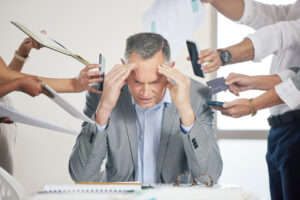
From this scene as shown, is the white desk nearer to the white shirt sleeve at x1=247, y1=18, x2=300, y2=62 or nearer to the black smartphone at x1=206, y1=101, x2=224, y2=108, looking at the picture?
the black smartphone at x1=206, y1=101, x2=224, y2=108

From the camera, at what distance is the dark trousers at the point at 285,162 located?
65.4 inches

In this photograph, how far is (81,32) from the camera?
6.35 ft

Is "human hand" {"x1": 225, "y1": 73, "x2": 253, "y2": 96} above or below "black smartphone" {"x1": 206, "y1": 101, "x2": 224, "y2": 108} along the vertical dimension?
above

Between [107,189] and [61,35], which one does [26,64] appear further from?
[107,189]

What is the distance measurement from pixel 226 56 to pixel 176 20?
0.29 metres

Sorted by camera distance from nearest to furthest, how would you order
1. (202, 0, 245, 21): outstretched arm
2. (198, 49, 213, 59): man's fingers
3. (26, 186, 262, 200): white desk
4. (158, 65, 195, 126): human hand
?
1. (26, 186, 262, 200): white desk
2. (158, 65, 195, 126): human hand
3. (198, 49, 213, 59): man's fingers
4. (202, 0, 245, 21): outstretched arm

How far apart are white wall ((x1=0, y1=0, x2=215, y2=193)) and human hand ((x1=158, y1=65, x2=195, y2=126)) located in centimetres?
44

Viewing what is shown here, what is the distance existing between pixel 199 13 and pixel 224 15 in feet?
0.46

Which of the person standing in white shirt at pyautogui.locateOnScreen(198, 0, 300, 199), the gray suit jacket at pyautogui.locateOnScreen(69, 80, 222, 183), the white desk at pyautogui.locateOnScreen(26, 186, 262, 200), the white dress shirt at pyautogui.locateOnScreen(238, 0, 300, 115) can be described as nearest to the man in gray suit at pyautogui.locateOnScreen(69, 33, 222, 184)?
the gray suit jacket at pyautogui.locateOnScreen(69, 80, 222, 183)

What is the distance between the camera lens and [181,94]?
1533 mm

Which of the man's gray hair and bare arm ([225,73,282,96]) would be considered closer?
the man's gray hair

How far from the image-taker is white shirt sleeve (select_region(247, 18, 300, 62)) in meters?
1.73

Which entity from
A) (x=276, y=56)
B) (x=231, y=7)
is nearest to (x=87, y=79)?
(x=231, y=7)

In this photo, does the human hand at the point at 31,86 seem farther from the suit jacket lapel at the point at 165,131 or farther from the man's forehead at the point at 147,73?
the suit jacket lapel at the point at 165,131
